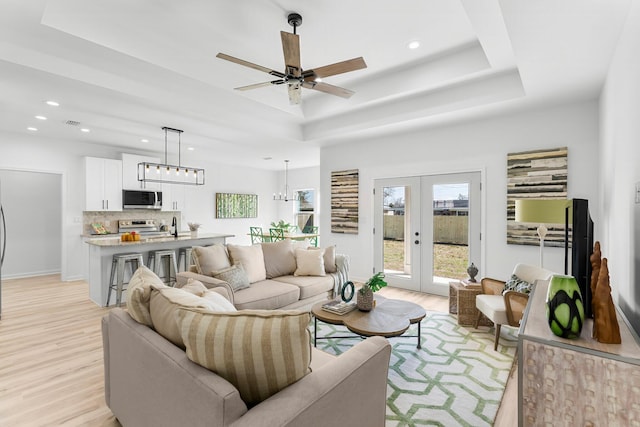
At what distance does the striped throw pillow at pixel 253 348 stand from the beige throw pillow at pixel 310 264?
2.87 metres

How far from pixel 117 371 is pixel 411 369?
2.09 metres

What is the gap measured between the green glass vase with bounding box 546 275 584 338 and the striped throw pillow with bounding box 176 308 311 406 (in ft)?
3.63

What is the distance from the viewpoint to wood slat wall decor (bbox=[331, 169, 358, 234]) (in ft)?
18.6

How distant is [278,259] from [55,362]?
2.35 meters

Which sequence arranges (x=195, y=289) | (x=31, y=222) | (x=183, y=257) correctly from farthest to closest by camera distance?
1. (x=31, y=222)
2. (x=183, y=257)
3. (x=195, y=289)

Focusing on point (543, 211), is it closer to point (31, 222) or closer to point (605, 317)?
point (605, 317)

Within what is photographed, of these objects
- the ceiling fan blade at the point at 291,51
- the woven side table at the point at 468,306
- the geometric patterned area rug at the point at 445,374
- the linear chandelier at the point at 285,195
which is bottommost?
the geometric patterned area rug at the point at 445,374

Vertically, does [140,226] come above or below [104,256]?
above

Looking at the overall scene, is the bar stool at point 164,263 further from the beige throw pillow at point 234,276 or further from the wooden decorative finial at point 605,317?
the wooden decorative finial at point 605,317

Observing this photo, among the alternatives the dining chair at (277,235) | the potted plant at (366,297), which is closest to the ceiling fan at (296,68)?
the potted plant at (366,297)

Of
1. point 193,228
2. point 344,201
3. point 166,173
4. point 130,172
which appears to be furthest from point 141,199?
point 344,201

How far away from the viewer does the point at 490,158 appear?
428 centimetres

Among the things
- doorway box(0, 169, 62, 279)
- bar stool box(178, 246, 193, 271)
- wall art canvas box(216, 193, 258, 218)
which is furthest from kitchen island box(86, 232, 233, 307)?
wall art canvas box(216, 193, 258, 218)

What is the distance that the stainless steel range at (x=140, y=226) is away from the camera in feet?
21.5
